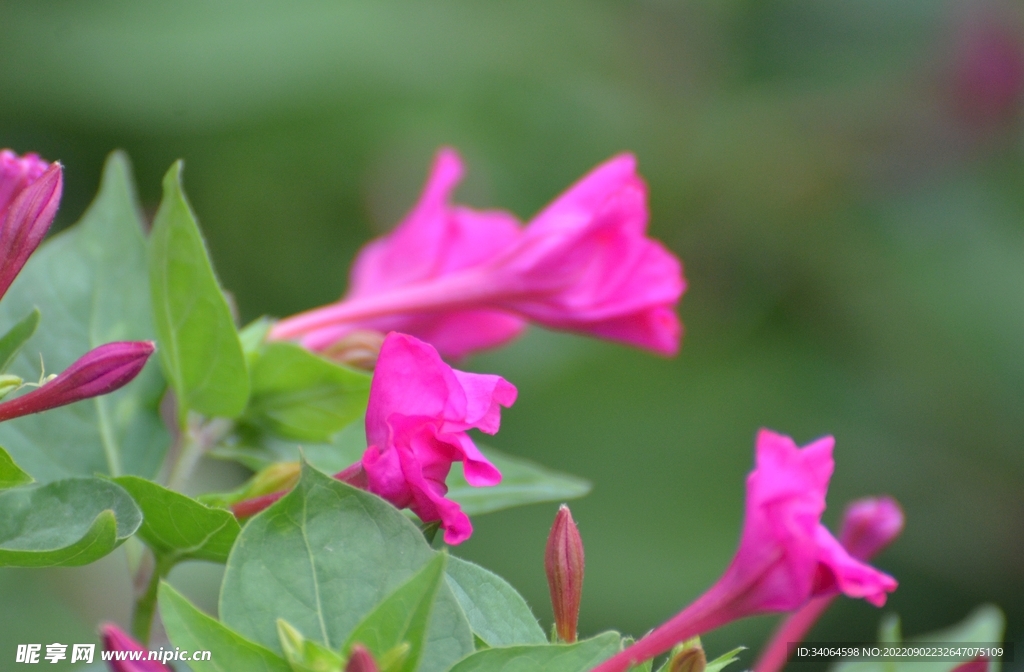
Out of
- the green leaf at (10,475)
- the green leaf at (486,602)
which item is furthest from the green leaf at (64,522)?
the green leaf at (486,602)

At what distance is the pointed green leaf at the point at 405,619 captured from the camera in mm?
647

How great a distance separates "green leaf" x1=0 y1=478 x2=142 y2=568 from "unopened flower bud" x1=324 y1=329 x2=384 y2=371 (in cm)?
39

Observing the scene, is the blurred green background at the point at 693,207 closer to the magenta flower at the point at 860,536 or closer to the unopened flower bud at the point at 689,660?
the magenta flower at the point at 860,536

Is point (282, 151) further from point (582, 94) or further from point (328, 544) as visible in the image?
point (328, 544)

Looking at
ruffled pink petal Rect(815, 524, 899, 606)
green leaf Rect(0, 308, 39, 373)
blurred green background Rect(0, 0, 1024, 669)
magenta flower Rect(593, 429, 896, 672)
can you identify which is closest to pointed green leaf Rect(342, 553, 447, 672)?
magenta flower Rect(593, 429, 896, 672)

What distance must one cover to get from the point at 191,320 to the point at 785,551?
566 millimetres

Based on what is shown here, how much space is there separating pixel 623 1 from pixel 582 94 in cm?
48

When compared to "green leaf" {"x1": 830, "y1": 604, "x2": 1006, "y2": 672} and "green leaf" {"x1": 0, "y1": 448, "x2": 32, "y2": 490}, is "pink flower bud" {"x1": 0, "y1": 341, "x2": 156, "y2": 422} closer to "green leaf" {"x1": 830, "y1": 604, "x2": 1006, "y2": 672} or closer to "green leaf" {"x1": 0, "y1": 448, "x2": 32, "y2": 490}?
"green leaf" {"x1": 0, "y1": 448, "x2": 32, "y2": 490}

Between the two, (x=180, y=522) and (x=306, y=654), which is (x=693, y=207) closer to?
(x=180, y=522)

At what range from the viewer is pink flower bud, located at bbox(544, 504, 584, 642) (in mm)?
830

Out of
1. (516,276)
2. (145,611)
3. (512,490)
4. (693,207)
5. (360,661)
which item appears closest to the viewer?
(360,661)

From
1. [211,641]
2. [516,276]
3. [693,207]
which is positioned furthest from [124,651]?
[693,207]

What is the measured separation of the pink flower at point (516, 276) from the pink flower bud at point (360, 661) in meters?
0.60

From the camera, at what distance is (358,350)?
→ 1.14 m
